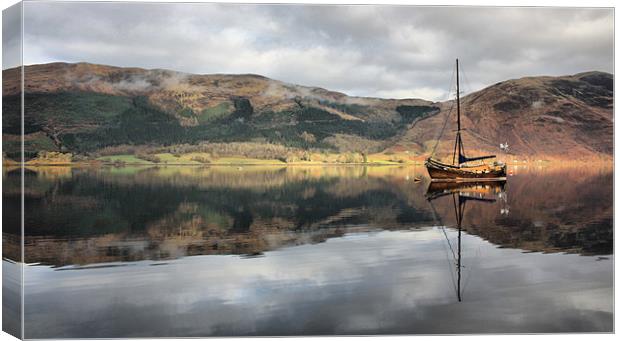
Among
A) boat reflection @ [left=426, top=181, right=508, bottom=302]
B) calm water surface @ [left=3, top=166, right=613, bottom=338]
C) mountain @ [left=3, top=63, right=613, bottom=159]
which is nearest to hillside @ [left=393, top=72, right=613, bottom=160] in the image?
mountain @ [left=3, top=63, right=613, bottom=159]

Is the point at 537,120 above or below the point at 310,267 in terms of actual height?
above

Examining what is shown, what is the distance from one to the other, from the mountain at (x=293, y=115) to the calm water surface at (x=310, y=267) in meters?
1.92

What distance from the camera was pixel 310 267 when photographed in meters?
10.5

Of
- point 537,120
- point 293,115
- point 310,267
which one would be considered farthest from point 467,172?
point 310,267

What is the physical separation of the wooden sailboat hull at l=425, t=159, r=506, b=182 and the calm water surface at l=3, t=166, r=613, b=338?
1064cm

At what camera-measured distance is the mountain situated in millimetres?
15367

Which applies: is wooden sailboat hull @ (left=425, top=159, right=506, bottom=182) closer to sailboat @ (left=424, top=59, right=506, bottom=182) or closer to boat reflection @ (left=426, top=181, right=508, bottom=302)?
sailboat @ (left=424, top=59, right=506, bottom=182)

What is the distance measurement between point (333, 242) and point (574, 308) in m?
5.76

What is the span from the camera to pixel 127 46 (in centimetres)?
1356

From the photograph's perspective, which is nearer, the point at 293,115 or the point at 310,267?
Result: the point at 310,267

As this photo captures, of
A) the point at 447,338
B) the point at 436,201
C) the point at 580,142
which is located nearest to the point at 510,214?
the point at 580,142

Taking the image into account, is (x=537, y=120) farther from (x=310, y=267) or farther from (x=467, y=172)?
(x=310, y=267)

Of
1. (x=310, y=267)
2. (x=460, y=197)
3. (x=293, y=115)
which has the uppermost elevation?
(x=293, y=115)

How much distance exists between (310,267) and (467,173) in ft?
84.6
